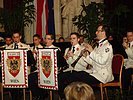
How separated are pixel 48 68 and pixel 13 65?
56cm

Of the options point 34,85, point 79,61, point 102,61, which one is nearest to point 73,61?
point 79,61

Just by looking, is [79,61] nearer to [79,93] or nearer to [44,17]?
[79,93]

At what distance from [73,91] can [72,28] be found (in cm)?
830

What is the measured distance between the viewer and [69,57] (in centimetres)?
628

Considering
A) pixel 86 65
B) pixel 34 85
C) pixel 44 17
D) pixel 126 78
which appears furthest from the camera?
pixel 44 17

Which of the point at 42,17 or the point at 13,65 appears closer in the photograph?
the point at 13,65

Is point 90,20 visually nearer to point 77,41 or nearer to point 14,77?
point 77,41

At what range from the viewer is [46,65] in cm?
562

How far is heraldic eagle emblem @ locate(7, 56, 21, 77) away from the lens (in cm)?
570

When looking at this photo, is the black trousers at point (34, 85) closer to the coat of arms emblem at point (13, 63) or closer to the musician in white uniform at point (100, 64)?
the coat of arms emblem at point (13, 63)

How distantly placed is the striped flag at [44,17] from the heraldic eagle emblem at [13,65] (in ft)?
16.2

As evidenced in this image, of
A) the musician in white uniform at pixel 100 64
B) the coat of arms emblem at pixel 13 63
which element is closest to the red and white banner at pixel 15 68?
the coat of arms emblem at pixel 13 63

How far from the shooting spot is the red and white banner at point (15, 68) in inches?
223

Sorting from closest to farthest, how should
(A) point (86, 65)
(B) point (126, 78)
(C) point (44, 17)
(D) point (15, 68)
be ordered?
(D) point (15, 68)
(A) point (86, 65)
(B) point (126, 78)
(C) point (44, 17)
